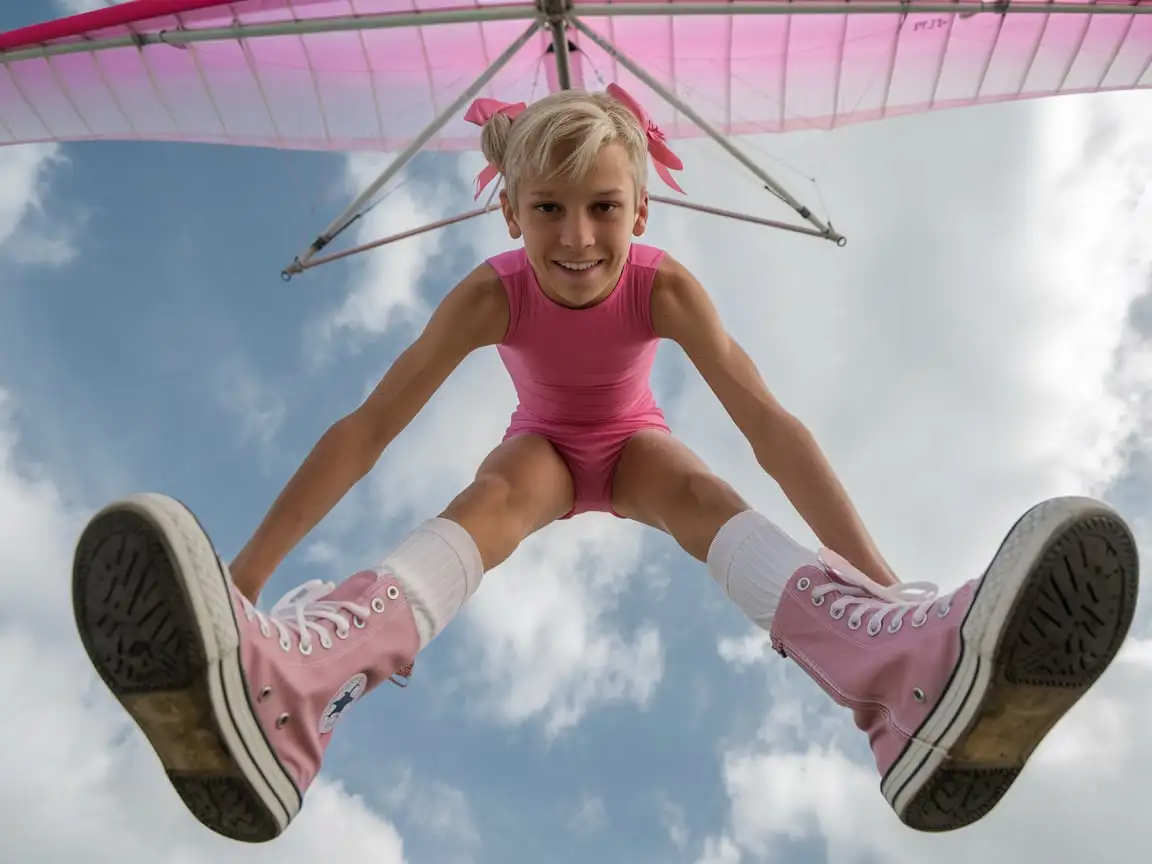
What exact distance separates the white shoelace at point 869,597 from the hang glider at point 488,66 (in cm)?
375

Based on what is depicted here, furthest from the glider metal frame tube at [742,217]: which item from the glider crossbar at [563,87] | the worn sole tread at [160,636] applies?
the worn sole tread at [160,636]

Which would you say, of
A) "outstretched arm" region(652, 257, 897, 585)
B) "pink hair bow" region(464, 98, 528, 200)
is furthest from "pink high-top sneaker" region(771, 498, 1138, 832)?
"pink hair bow" region(464, 98, 528, 200)

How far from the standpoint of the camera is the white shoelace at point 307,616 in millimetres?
1979

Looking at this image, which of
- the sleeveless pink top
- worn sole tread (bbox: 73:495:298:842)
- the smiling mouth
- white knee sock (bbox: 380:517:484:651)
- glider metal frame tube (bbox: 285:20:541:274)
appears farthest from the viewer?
glider metal frame tube (bbox: 285:20:541:274)

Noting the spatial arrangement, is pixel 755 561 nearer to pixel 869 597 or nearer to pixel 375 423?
pixel 869 597

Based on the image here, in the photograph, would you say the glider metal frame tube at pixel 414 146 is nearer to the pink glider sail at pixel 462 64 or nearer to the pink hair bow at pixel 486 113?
the pink glider sail at pixel 462 64

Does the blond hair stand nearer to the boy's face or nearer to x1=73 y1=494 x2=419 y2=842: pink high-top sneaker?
the boy's face

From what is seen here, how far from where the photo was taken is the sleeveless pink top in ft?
9.23

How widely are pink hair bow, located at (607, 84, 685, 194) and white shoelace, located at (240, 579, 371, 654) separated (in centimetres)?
165

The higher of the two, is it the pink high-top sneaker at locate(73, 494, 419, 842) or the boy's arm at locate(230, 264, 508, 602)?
the boy's arm at locate(230, 264, 508, 602)

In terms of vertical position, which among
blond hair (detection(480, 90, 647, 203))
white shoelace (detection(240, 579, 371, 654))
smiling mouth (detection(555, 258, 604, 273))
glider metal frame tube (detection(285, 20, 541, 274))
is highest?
glider metal frame tube (detection(285, 20, 541, 274))

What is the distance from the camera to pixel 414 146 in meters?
5.36

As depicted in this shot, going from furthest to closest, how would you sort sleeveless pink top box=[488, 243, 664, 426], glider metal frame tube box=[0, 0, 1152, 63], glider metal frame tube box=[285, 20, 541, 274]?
1. glider metal frame tube box=[285, 20, 541, 274]
2. glider metal frame tube box=[0, 0, 1152, 63]
3. sleeveless pink top box=[488, 243, 664, 426]

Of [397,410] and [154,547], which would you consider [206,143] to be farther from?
[154,547]
